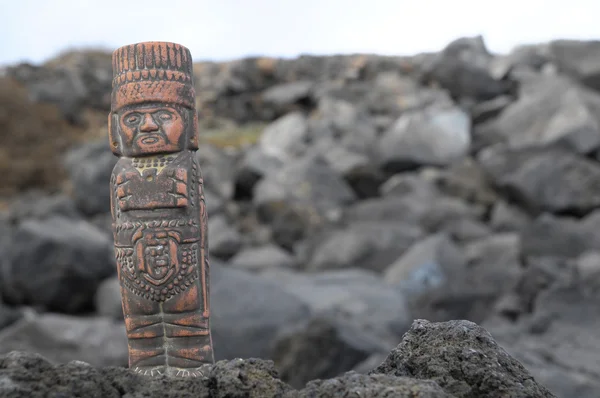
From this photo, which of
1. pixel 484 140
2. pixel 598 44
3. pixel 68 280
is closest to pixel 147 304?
pixel 68 280

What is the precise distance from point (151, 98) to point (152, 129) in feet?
0.65

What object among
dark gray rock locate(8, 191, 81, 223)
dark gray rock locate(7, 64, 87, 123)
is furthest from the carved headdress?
dark gray rock locate(7, 64, 87, 123)

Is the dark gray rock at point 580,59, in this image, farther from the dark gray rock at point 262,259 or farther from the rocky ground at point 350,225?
the dark gray rock at point 262,259

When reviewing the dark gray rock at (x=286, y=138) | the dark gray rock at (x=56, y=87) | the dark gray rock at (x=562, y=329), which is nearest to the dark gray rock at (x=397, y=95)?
the dark gray rock at (x=286, y=138)

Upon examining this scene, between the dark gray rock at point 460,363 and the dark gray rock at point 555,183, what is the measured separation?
12.0 m

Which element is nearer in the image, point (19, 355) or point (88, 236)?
point (19, 355)

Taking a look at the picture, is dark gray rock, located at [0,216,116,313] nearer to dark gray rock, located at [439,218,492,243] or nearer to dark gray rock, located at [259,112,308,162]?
dark gray rock, located at [439,218,492,243]

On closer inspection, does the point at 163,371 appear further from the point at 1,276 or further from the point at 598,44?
the point at 598,44

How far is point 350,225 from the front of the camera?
15141 mm

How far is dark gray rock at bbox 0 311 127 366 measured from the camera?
8.53m

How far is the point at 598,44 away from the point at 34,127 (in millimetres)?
17476

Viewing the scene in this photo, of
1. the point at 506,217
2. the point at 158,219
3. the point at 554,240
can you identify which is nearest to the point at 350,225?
the point at 506,217

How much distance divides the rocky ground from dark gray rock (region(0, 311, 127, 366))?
0.08 ft

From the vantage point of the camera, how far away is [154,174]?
184 inches
